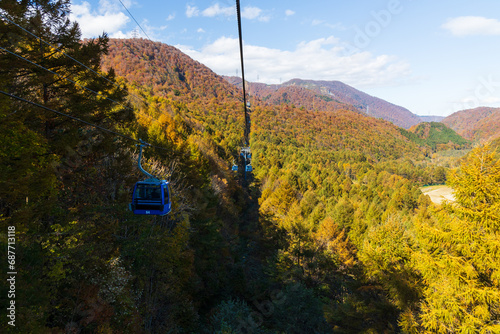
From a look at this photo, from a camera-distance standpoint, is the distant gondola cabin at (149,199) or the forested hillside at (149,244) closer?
the forested hillside at (149,244)

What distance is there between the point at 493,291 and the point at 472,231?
223 cm

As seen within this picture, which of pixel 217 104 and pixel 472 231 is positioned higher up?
pixel 217 104

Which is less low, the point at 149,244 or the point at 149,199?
the point at 149,199

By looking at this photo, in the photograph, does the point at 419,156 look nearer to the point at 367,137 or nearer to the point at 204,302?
the point at 367,137

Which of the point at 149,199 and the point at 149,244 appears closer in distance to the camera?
the point at 149,199

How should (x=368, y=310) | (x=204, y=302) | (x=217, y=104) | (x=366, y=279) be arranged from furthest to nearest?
(x=217, y=104), (x=204, y=302), (x=366, y=279), (x=368, y=310)

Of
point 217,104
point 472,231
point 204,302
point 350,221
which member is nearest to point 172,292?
point 204,302

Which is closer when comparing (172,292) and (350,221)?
(172,292)

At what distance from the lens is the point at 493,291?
9609mm

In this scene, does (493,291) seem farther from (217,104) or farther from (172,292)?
(217,104)

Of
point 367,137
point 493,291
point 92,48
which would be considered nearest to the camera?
point 493,291

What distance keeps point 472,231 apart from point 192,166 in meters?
24.9

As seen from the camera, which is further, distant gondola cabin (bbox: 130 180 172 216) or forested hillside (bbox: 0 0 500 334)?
distant gondola cabin (bbox: 130 180 172 216)

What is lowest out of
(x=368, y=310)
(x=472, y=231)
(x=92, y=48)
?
(x=368, y=310)
